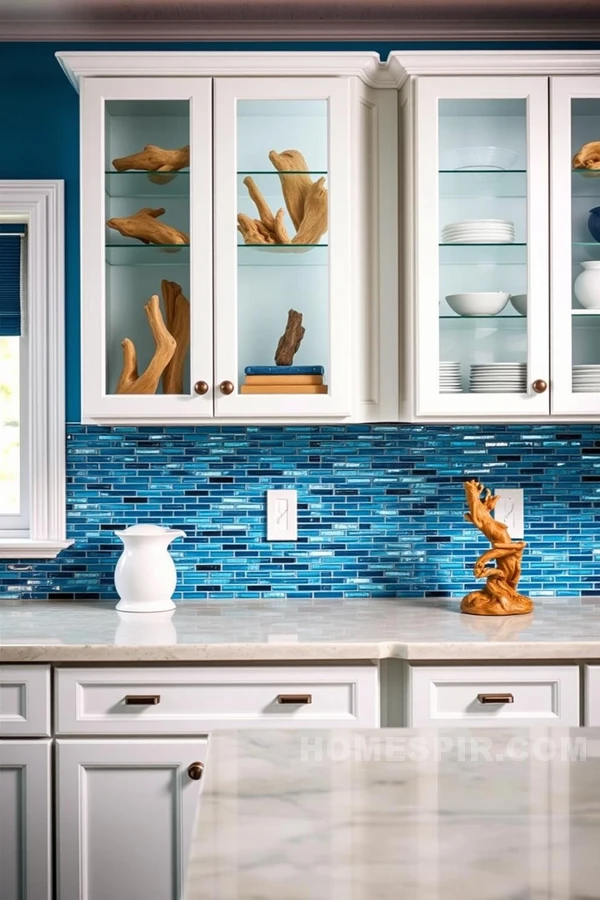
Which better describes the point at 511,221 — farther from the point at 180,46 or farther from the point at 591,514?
the point at 180,46

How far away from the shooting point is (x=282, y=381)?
2.43 meters

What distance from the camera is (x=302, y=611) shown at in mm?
2541

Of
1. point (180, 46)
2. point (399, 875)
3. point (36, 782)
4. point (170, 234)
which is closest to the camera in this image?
point (399, 875)

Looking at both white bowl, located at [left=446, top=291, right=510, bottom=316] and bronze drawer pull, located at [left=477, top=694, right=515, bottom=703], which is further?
white bowl, located at [left=446, top=291, right=510, bottom=316]

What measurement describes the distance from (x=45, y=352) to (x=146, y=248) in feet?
1.63

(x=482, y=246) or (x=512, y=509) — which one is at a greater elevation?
(x=482, y=246)

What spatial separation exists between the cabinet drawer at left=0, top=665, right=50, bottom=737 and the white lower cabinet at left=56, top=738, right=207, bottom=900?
85 mm

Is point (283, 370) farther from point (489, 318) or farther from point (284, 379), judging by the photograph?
point (489, 318)

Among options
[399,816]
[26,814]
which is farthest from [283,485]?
[399,816]

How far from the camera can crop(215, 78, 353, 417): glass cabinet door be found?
2.41 m

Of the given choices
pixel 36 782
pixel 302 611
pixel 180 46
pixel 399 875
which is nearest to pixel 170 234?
pixel 180 46

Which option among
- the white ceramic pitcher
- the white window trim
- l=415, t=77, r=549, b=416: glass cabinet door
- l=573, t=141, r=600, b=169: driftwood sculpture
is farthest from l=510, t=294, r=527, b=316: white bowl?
the white window trim

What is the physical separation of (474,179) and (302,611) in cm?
124

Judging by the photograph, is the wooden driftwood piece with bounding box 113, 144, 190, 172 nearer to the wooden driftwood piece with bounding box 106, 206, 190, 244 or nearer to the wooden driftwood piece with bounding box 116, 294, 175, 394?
the wooden driftwood piece with bounding box 106, 206, 190, 244
